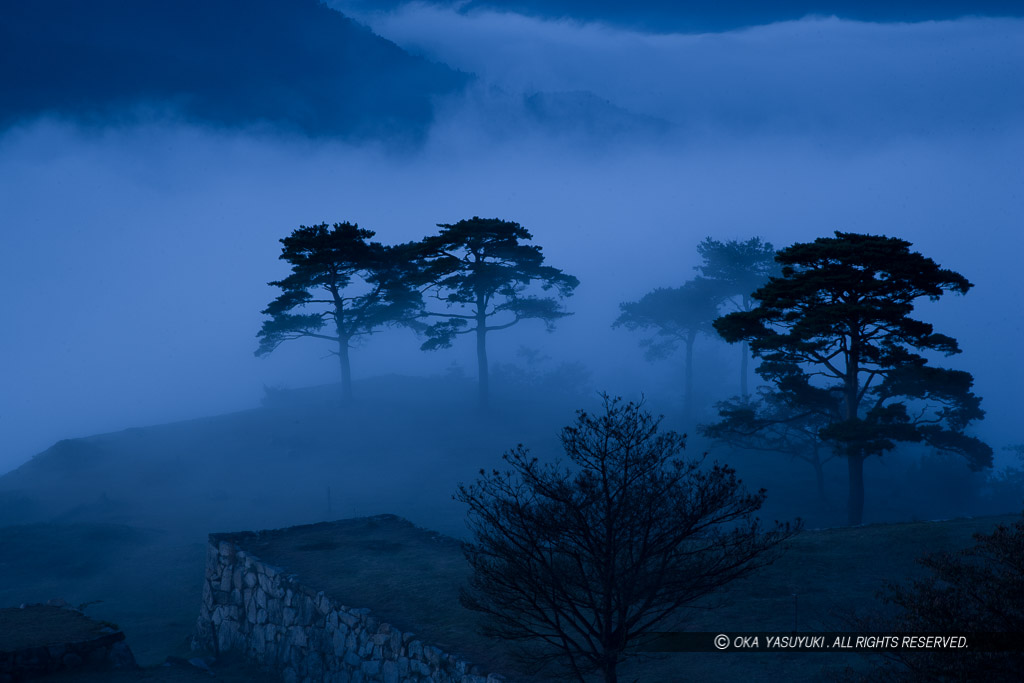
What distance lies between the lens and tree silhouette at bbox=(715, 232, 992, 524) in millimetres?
24703

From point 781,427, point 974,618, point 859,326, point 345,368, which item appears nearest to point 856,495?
point 859,326

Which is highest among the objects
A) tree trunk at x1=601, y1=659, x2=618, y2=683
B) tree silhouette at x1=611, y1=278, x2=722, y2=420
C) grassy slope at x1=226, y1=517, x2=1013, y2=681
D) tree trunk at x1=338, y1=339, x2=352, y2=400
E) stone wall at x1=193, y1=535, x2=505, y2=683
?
tree silhouette at x1=611, y1=278, x2=722, y2=420

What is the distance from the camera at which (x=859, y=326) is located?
2572 centimetres

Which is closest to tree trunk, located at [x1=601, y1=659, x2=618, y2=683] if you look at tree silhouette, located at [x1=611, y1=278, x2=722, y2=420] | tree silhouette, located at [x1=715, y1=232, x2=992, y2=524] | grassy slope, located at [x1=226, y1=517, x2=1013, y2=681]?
grassy slope, located at [x1=226, y1=517, x2=1013, y2=681]

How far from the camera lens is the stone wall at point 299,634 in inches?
553

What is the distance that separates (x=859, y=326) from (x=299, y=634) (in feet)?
67.1

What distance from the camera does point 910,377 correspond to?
28625mm

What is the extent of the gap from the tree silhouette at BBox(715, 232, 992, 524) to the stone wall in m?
17.0

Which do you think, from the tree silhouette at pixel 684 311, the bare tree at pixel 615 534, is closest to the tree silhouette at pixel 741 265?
the tree silhouette at pixel 684 311

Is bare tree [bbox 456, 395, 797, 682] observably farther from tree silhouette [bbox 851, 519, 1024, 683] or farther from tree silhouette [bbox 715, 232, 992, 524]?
tree silhouette [bbox 715, 232, 992, 524]

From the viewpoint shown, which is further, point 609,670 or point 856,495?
point 856,495

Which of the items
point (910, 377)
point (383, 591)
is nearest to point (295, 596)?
point (383, 591)

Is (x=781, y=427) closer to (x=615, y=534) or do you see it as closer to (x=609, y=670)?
(x=609, y=670)

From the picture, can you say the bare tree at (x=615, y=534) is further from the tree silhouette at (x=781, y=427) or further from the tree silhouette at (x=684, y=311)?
the tree silhouette at (x=684, y=311)
